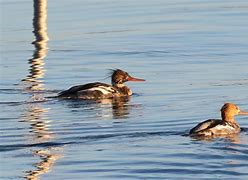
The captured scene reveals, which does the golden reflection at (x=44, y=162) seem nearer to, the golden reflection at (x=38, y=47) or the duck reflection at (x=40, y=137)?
the duck reflection at (x=40, y=137)

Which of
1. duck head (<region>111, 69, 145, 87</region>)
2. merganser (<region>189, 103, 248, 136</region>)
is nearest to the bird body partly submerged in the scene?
merganser (<region>189, 103, 248, 136</region>)

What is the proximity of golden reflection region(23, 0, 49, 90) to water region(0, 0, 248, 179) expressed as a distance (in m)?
0.04

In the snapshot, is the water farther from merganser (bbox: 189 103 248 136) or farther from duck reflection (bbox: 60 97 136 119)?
merganser (bbox: 189 103 248 136)

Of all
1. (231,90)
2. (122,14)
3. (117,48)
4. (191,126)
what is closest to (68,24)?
(122,14)

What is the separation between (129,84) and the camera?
20781mm

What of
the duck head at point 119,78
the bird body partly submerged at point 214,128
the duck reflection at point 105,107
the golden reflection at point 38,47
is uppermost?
the golden reflection at point 38,47

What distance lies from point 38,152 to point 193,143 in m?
1.85

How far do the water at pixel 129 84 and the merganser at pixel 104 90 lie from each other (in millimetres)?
220

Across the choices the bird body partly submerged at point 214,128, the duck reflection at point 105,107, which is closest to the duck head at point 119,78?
the duck reflection at point 105,107

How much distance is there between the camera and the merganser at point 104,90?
730 inches

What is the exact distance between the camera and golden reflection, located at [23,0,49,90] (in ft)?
68.0

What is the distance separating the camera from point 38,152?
1372 cm

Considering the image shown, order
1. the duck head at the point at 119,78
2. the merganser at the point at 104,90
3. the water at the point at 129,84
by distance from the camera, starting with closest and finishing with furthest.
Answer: the water at the point at 129,84, the merganser at the point at 104,90, the duck head at the point at 119,78

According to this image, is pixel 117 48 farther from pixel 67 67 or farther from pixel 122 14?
pixel 122 14
